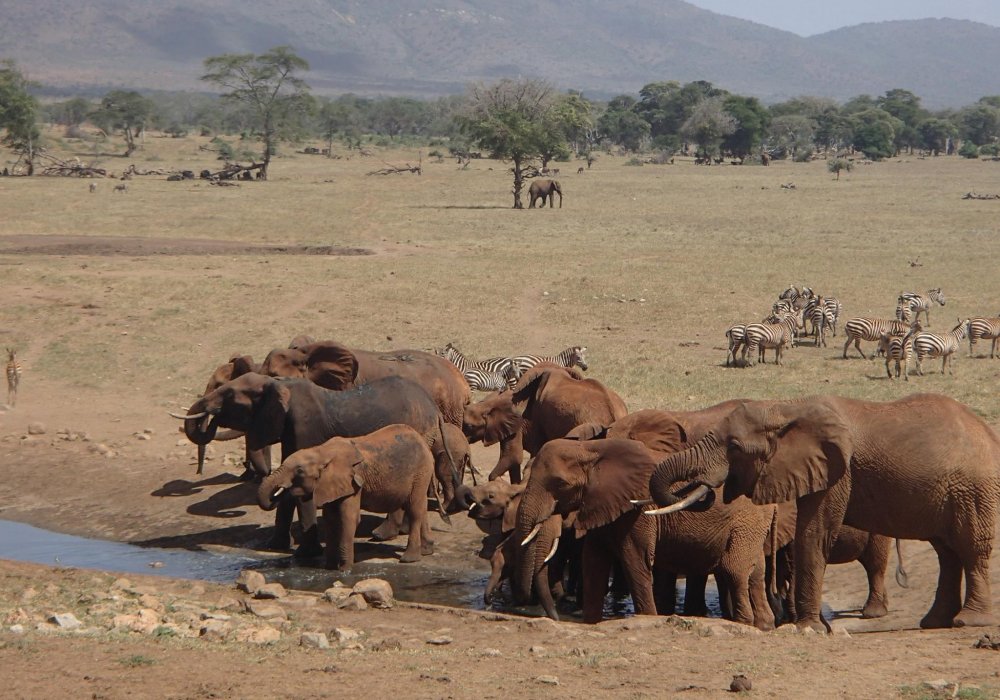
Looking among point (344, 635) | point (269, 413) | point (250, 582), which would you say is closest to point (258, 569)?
point (250, 582)

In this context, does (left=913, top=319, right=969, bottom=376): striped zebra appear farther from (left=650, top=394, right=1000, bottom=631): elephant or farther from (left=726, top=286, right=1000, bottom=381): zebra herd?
(left=650, top=394, right=1000, bottom=631): elephant

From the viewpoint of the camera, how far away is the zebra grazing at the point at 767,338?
2128cm

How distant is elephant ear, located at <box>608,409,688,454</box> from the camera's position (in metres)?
10.9

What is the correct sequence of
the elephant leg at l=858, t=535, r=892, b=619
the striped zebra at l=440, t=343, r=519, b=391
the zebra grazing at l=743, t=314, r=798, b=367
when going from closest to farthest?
the elephant leg at l=858, t=535, r=892, b=619 → the striped zebra at l=440, t=343, r=519, b=391 → the zebra grazing at l=743, t=314, r=798, b=367

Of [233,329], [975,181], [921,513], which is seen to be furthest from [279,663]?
[975,181]

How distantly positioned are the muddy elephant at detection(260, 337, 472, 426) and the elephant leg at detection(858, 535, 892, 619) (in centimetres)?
547

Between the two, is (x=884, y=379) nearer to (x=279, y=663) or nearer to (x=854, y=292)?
(x=854, y=292)

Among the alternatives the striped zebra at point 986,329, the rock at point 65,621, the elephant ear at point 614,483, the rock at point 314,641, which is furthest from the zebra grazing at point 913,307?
the rock at point 65,621

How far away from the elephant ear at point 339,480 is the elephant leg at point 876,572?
4.26 metres

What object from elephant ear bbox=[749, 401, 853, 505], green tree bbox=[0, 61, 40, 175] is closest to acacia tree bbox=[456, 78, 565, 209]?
green tree bbox=[0, 61, 40, 175]

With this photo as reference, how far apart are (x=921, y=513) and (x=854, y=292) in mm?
19427

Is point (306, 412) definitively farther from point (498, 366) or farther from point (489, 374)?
point (498, 366)

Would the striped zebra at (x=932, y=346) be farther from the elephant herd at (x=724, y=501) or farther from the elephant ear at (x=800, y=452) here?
the elephant ear at (x=800, y=452)

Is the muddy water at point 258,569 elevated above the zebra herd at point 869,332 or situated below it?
below
